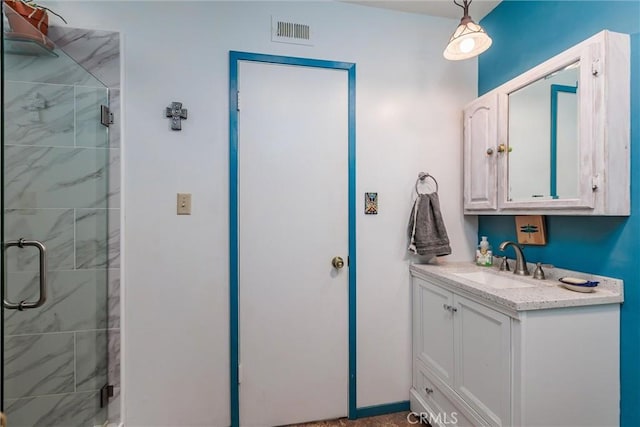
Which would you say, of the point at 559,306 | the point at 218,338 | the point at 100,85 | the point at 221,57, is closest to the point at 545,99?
the point at 559,306

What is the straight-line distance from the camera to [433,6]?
6.54ft

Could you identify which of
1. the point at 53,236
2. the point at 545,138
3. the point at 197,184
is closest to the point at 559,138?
the point at 545,138

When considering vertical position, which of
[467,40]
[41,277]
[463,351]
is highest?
[467,40]

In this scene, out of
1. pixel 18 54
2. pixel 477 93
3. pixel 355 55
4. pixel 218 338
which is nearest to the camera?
pixel 18 54

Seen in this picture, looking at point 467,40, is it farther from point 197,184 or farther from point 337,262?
point 197,184

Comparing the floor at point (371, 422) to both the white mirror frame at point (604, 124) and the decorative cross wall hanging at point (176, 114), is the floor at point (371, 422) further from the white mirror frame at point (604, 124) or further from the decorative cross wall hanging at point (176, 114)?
Answer: the decorative cross wall hanging at point (176, 114)

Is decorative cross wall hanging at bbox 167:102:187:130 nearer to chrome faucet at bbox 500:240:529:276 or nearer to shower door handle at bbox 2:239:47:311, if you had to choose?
shower door handle at bbox 2:239:47:311

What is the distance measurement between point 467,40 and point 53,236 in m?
2.30

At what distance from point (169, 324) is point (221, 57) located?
1570 millimetres

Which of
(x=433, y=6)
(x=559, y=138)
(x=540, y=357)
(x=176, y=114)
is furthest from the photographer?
(x=433, y=6)

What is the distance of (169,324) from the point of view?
68.7 inches

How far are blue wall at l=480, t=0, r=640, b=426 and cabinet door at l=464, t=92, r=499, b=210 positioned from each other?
219 mm

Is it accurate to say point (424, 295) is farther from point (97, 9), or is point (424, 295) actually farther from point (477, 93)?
point (97, 9)

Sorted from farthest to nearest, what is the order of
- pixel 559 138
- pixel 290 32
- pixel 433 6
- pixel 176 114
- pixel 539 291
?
pixel 433 6 → pixel 290 32 → pixel 176 114 → pixel 559 138 → pixel 539 291
